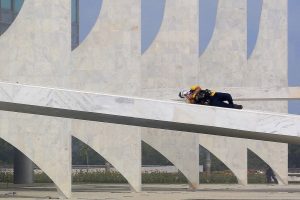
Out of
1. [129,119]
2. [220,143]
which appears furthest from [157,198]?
[220,143]

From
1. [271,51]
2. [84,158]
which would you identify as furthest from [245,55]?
[84,158]

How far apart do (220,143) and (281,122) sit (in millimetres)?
19939

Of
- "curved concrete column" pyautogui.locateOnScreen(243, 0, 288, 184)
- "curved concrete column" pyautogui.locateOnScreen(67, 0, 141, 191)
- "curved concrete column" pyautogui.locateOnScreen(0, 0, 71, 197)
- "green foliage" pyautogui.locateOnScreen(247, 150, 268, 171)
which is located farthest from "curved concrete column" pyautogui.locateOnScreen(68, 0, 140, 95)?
"green foliage" pyautogui.locateOnScreen(247, 150, 268, 171)

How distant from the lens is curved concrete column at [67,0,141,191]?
25.1m

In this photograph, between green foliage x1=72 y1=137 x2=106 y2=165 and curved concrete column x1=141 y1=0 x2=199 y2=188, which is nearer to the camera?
curved concrete column x1=141 y1=0 x2=199 y2=188

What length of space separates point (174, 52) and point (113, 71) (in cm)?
435

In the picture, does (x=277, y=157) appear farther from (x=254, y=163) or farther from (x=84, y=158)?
(x=84, y=158)

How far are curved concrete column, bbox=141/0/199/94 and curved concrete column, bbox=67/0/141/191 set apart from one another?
2997 mm

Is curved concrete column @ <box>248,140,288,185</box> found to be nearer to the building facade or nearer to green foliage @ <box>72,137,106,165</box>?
the building facade

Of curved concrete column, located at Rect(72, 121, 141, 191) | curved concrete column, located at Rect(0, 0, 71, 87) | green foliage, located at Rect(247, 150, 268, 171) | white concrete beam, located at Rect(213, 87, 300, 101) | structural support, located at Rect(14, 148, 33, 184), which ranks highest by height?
curved concrete column, located at Rect(0, 0, 71, 87)

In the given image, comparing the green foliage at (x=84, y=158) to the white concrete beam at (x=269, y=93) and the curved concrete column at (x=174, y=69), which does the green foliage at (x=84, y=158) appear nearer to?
the curved concrete column at (x=174, y=69)

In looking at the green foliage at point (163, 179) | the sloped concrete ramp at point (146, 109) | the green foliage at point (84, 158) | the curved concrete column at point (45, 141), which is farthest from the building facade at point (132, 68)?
the green foliage at point (84, 158)

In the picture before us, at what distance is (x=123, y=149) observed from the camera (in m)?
25.1

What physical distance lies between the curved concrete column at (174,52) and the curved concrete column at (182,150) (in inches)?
61.7
